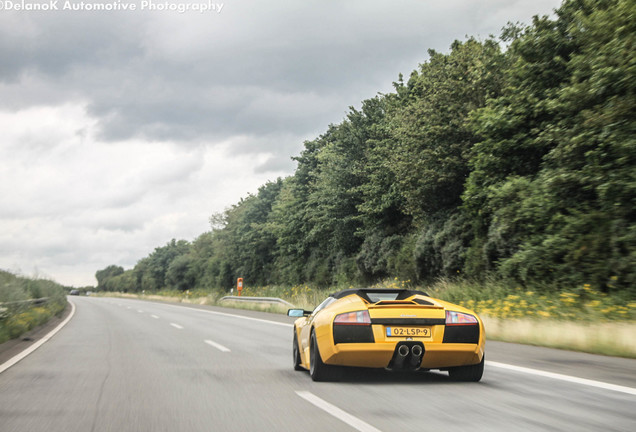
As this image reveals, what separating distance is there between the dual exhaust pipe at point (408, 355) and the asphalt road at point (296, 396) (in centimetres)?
27

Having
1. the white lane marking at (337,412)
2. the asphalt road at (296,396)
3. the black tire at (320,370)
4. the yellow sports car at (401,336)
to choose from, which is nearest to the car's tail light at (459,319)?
the yellow sports car at (401,336)

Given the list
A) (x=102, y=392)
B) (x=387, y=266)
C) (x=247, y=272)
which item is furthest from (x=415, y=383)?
(x=247, y=272)

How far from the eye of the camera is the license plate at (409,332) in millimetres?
6145

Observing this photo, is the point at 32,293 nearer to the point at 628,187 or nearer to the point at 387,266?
the point at 387,266

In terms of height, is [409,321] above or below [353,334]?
above

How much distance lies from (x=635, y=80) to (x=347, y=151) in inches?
976

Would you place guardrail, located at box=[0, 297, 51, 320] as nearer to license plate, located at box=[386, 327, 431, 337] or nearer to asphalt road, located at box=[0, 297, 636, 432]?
asphalt road, located at box=[0, 297, 636, 432]

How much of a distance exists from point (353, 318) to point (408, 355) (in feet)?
2.21

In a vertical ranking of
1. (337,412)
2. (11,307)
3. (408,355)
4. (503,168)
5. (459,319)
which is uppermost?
(503,168)

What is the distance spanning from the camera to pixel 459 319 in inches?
249

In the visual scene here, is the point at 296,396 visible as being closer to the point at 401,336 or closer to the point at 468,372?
the point at 401,336

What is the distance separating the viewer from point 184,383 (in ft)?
22.7

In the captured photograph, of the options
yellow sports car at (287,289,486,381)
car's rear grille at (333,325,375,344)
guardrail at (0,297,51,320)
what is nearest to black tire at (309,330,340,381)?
yellow sports car at (287,289,486,381)

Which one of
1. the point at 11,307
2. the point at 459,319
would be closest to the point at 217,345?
the point at 459,319
